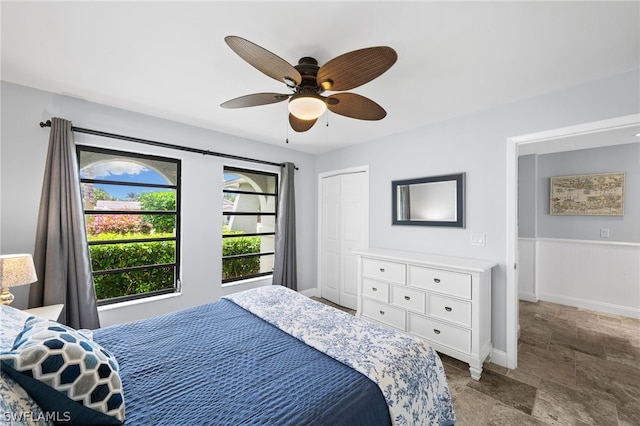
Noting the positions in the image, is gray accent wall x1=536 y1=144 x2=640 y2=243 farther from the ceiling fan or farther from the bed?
the bed

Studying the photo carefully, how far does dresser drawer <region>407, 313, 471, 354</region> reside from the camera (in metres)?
2.33

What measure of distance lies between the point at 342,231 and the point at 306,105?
8.64 ft

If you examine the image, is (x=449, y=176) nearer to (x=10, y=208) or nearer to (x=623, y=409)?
(x=623, y=409)

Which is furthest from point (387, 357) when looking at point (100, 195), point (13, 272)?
point (100, 195)

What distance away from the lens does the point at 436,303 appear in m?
2.50

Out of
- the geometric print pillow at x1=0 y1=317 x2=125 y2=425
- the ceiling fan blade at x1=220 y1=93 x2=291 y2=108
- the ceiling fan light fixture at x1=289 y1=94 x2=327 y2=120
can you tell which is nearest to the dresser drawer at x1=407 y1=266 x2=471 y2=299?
the ceiling fan light fixture at x1=289 y1=94 x2=327 y2=120

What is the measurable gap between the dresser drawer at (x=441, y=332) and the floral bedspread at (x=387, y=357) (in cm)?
99

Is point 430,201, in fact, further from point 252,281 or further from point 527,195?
point 252,281

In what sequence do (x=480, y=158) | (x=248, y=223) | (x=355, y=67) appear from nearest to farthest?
(x=355, y=67) < (x=480, y=158) < (x=248, y=223)

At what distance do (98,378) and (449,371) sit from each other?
2.59 metres

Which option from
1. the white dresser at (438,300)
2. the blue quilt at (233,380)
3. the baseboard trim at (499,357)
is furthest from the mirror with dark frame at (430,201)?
the blue quilt at (233,380)

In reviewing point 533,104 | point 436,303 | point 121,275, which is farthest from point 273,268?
point 533,104

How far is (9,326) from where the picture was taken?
1117mm

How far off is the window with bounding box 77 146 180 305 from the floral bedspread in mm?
1806
